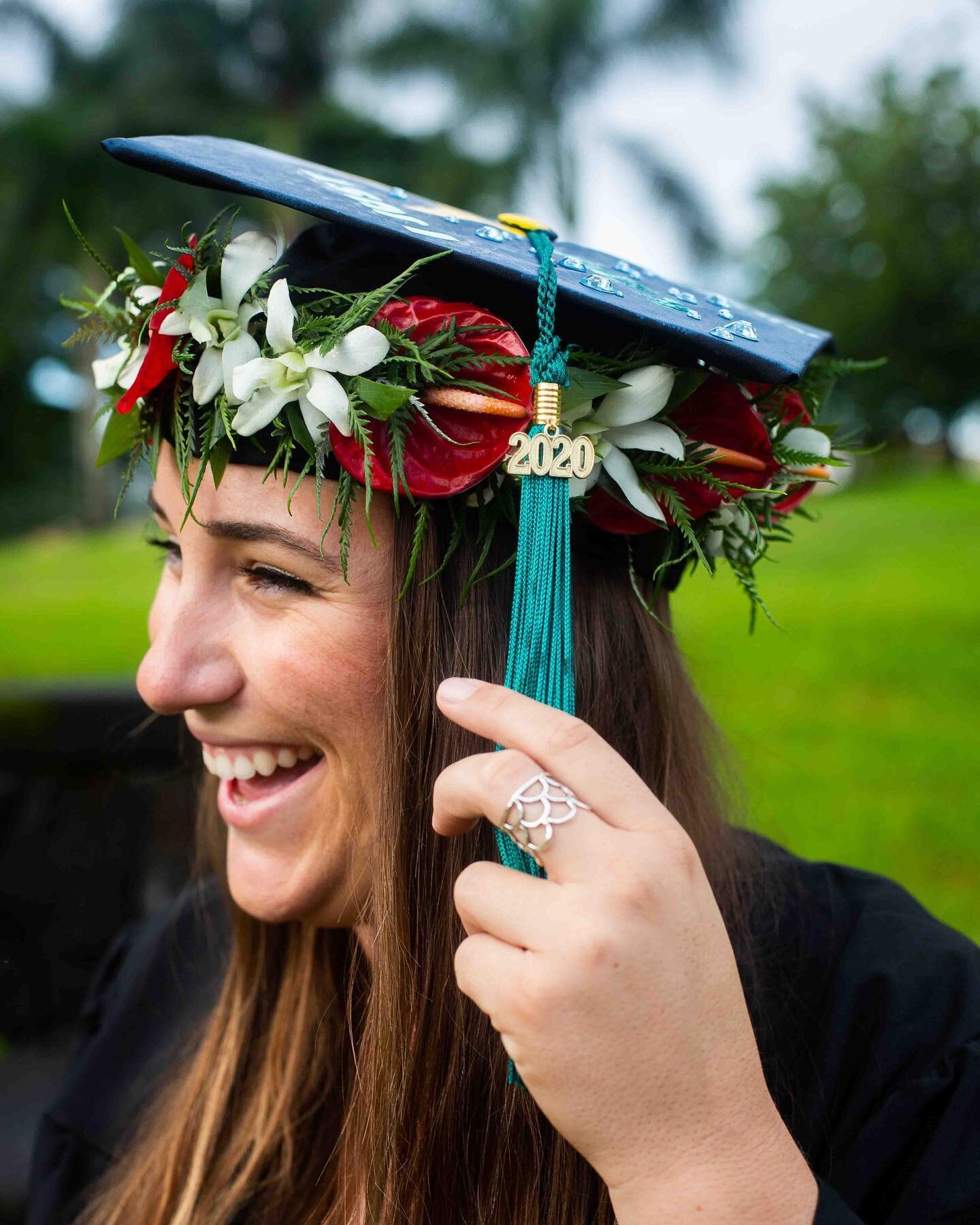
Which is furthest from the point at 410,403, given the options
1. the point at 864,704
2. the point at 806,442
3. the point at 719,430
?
the point at 864,704

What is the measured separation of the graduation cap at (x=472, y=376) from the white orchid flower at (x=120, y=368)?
0.05m

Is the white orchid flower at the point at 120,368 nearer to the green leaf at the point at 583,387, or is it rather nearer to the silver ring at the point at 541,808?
the green leaf at the point at 583,387

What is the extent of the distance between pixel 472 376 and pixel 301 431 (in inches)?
10.6

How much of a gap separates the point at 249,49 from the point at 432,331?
23518 mm

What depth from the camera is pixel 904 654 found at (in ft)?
19.5

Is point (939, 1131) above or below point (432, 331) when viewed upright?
below

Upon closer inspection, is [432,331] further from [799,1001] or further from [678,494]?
[799,1001]

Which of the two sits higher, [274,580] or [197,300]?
[197,300]

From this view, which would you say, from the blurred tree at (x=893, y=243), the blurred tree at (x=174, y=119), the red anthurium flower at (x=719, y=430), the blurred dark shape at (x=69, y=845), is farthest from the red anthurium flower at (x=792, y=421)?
the blurred tree at (x=893, y=243)

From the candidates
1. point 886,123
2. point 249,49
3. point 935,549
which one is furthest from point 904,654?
point 886,123

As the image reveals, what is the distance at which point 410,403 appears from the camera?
4.83ft

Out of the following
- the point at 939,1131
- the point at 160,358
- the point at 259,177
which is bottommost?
the point at 939,1131

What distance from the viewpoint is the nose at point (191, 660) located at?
1703 millimetres

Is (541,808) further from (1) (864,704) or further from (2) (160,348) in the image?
(1) (864,704)
